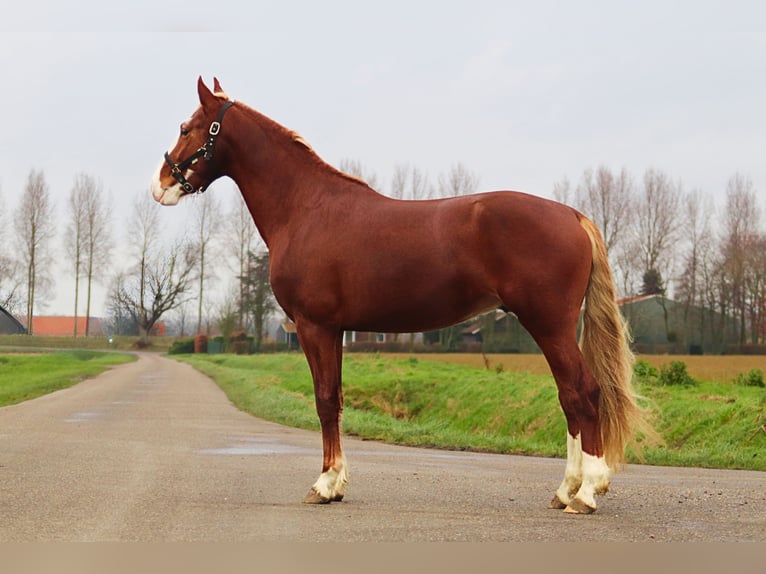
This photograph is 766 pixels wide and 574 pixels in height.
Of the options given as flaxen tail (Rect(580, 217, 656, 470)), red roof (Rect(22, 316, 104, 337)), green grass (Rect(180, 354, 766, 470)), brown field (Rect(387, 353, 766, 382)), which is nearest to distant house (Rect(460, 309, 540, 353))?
brown field (Rect(387, 353, 766, 382))

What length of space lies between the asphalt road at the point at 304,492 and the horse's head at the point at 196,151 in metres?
2.70

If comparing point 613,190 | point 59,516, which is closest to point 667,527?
point 59,516

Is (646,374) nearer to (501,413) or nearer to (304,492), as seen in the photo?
(501,413)

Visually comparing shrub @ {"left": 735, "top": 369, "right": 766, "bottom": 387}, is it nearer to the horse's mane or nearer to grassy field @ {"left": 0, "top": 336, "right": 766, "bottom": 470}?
grassy field @ {"left": 0, "top": 336, "right": 766, "bottom": 470}

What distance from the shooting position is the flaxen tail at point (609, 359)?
→ 22.0 feet

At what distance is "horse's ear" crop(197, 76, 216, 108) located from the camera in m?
7.65

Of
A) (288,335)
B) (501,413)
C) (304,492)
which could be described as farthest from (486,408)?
(288,335)

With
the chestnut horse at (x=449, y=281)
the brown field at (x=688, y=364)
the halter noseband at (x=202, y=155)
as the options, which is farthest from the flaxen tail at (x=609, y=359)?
the brown field at (x=688, y=364)

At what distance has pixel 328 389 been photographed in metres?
7.00

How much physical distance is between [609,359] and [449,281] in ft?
4.81

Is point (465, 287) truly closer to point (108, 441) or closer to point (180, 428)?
point (108, 441)

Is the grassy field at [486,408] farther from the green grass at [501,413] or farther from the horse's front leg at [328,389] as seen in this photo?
the horse's front leg at [328,389]

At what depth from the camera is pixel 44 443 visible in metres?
11.5

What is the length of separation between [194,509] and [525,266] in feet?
9.93
